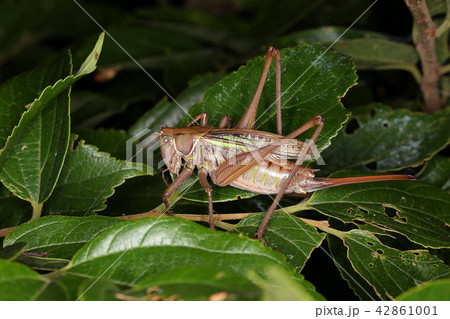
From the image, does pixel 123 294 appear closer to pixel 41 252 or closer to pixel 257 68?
pixel 41 252

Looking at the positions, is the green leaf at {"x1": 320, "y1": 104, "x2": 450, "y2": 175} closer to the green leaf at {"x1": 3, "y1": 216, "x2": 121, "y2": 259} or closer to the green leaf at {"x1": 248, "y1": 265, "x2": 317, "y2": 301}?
the green leaf at {"x1": 248, "y1": 265, "x2": 317, "y2": 301}

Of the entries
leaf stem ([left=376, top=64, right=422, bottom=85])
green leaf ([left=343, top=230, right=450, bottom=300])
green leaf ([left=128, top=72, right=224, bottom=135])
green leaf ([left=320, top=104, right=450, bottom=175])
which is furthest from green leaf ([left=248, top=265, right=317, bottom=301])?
leaf stem ([left=376, top=64, right=422, bottom=85])

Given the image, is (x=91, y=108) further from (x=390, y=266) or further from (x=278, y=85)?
(x=390, y=266)

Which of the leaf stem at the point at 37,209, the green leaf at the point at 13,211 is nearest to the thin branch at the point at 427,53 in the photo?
the leaf stem at the point at 37,209

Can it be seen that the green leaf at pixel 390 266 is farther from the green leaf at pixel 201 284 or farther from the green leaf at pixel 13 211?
the green leaf at pixel 13 211

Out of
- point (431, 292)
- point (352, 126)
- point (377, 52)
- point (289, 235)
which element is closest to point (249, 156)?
point (289, 235)

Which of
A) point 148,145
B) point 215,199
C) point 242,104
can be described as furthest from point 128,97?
point 215,199

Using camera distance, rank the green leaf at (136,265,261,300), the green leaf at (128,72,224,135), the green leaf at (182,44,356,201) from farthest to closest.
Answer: the green leaf at (128,72,224,135) → the green leaf at (182,44,356,201) → the green leaf at (136,265,261,300)

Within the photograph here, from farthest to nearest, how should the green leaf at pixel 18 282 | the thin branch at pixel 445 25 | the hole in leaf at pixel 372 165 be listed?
the hole in leaf at pixel 372 165 < the thin branch at pixel 445 25 < the green leaf at pixel 18 282
